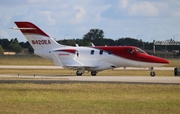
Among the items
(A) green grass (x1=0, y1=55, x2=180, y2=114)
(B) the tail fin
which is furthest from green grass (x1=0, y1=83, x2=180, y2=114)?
(B) the tail fin

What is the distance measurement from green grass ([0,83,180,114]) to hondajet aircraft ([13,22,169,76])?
16585 millimetres

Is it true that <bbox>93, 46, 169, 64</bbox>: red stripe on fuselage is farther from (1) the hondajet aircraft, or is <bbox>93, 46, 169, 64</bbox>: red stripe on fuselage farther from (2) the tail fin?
(2) the tail fin

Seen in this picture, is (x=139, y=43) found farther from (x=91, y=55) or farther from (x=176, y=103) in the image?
(x=176, y=103)

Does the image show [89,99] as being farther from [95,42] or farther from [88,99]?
[95,42]

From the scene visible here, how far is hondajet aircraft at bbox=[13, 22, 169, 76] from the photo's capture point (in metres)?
47.2

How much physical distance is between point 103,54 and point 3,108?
28462 mm

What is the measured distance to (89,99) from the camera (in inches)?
939

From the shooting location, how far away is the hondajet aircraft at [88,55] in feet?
155

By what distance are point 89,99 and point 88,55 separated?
2513 cm

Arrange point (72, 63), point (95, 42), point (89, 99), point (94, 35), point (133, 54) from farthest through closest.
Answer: point (94, 35) → point (95, 42) → point (72, 63) → point (133, 54) → point (89, 99)

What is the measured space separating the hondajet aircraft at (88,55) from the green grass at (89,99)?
16.6m

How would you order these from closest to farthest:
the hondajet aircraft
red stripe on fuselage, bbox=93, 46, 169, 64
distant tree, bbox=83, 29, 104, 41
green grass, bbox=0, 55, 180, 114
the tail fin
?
1. green grass, bbox=0, 55, 180, 114
2. red stripe on fuselage, bbox=93, 46, 169, 64
3. the hondajet aircraft
4. the tail fin
5. distant tree, bbox=83, 29, 104, 41

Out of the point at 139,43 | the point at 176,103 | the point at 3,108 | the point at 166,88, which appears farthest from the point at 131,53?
the point at 139,43

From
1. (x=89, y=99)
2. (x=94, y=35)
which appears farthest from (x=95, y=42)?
(x=89, y=99)
